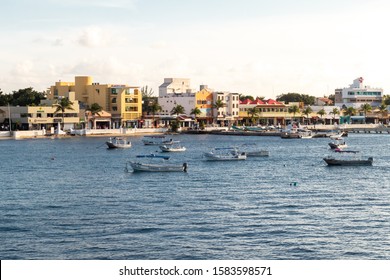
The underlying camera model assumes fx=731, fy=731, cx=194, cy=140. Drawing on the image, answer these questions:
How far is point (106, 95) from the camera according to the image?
172m

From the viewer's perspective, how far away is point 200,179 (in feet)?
222

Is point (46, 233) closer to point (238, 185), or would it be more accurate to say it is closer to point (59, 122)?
point (238, 185)

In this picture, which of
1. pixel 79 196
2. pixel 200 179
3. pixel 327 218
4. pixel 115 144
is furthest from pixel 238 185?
pixel 115 144

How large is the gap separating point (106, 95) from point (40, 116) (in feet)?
62.5

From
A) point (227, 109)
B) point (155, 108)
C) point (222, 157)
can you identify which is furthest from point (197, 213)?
point (227, 109)

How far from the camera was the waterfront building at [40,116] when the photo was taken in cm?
15812

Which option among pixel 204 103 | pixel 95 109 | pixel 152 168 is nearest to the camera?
pixel 152 168

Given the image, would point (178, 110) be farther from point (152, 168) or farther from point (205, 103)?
point (152, 168)

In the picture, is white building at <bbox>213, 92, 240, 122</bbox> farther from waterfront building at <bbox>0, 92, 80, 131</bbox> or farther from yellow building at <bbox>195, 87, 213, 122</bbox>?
waterfront building at <bbox>0, 92, 80, 131</bbox>

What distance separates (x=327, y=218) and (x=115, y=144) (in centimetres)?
7719

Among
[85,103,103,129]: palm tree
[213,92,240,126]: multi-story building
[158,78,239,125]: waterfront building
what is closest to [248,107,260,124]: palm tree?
[213,92,240,126]: multi-story building

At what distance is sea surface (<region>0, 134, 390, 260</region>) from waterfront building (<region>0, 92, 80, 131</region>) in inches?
3137

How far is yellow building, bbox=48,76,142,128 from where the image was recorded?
565ft

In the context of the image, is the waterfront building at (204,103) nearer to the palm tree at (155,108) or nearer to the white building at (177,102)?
the white building at (177,102)
